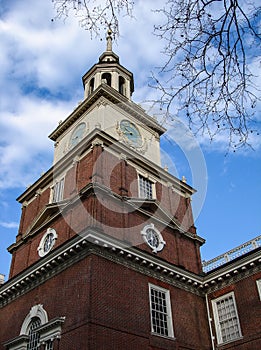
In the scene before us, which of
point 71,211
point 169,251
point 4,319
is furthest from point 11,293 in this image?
point 169,251

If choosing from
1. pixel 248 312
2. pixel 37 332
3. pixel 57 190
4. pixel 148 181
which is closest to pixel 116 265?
pixel 37 332

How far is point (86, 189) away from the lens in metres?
19.5

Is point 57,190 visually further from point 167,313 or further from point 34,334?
point 167,313

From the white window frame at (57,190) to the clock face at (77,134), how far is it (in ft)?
11.3

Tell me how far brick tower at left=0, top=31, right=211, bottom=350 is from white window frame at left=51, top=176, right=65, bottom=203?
0.08 metres

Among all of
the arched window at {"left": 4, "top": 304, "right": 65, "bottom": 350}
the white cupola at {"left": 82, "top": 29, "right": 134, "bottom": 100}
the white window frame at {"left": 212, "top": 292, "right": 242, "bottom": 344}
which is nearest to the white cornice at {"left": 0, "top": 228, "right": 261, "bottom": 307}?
the white window frame at {"left": 212, "top": 292, "right": 242, "bottom": 344}

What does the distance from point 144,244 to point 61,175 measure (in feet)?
24.0

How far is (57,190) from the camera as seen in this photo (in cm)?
2367

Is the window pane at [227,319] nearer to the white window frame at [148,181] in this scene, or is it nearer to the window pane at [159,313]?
the window pane at [159,313]

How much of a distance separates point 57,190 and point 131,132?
634cm

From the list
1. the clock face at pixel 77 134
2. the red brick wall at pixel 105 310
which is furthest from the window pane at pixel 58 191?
the red brick wall at pixel 105 310

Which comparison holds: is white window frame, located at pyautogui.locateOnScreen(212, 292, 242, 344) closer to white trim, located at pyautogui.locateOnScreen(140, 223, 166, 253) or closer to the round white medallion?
white trim, located at pyautogui.locateOnScreen(140, 223, 166, 253)

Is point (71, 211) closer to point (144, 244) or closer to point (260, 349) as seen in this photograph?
point (144, 244)

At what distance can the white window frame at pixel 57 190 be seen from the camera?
2310 centimetres
